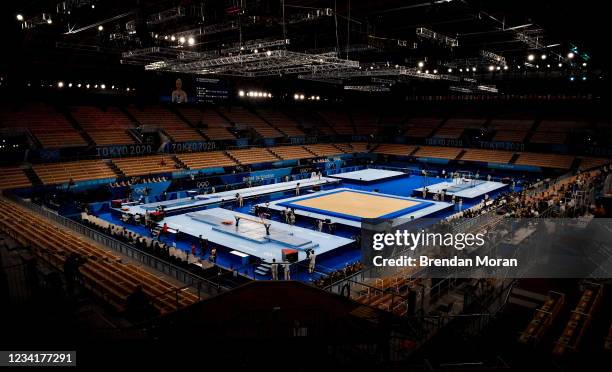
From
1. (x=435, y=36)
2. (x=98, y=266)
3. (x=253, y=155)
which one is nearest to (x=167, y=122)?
(x=253, y=155)

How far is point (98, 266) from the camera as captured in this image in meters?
12.1

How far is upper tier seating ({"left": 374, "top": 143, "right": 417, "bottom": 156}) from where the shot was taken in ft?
149

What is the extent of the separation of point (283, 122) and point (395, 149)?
13.7 metres

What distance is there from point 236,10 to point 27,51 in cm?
2138

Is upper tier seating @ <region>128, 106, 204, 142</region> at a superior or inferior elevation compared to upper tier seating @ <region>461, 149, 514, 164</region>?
superior

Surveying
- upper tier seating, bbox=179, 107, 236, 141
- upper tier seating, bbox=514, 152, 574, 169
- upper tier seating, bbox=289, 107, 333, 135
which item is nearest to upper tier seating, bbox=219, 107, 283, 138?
upper tier seating, bbox=179, 107, 236, 141

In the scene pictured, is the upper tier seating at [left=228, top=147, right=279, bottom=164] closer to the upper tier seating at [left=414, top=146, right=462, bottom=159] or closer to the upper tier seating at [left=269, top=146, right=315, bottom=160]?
the upper tier seating at [left=269, top=146, right=315, bottom=160]

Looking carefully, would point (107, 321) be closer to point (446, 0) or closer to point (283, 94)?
point (446, 0)

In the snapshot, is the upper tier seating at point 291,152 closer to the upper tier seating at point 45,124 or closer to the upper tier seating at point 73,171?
the upper tier seating at point 73,171

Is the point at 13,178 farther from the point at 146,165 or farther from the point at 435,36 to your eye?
the point at 435,36

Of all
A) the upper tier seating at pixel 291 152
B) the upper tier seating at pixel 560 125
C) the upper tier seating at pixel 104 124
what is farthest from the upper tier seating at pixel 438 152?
the upper tier seating at pixel 104 124

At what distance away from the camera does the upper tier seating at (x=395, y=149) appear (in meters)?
45.6

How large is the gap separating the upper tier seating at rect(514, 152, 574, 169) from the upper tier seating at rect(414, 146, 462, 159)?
634cm

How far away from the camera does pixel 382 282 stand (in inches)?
467
